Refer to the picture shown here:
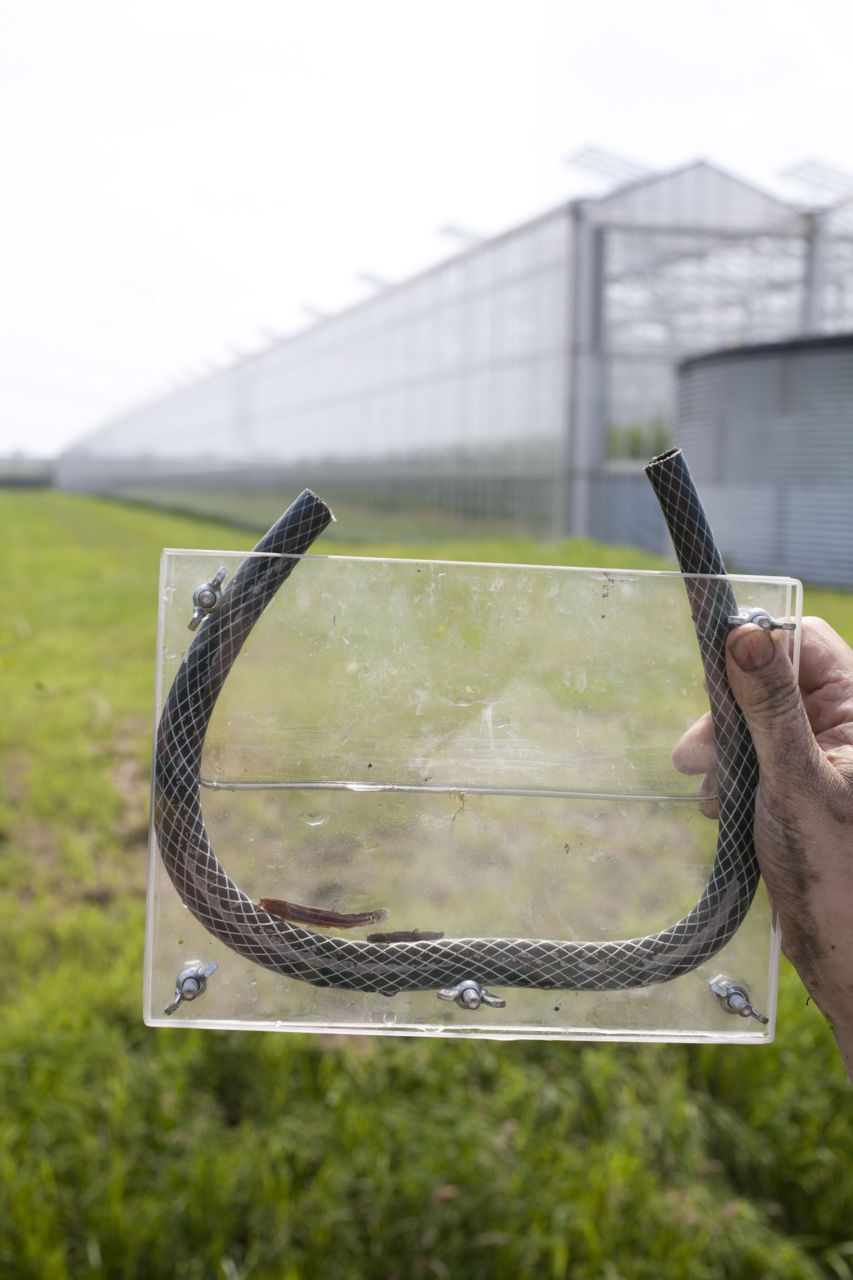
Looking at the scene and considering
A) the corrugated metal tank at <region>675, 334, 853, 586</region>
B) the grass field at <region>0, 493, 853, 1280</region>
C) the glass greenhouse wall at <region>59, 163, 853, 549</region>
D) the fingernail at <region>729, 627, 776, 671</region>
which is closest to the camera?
the fingernail at <region>729, 627, 776, 671</region>

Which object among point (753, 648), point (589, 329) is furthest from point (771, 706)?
point (589, 329)

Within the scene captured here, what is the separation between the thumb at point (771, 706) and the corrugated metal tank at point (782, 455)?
6569 millimetres

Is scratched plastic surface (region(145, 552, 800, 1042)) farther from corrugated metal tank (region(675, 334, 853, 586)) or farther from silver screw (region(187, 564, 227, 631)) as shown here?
corrugated metal tank (region(675, 334, 853, 586))

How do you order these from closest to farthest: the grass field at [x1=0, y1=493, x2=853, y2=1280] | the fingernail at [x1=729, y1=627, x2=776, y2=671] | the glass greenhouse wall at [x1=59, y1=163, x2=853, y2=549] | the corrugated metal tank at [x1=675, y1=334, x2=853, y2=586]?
the fingernail at [x1=729, y1=627, x2=776, y2=671] → the grass field at [x1=0, y1=493, x2=853, y2=1280] → the corrugated metal tank at [x1=675, y1=334, x2=853, y2=586] → the glass greenhouse wall at [x1=59, y1=163, x2=853, y2=549]

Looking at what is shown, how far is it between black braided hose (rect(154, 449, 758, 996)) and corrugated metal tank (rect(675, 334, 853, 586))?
6.57 m

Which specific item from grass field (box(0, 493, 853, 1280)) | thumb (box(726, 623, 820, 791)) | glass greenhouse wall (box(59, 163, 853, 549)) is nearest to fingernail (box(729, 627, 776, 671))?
thumb (box(726, 623, 820, 791))

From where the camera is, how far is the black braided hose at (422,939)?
0.71 meters

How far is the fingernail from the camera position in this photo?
0.70 meters

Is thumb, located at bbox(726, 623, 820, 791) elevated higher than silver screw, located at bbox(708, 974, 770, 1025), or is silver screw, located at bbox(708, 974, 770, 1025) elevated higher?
thumb, located at bbox(726, 623, 820, 791)

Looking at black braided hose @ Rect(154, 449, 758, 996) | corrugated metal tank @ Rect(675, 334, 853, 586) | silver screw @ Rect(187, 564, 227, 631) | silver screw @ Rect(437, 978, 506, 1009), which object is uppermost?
corrugated metal tank @ Rect(675, 334, 853, 586)

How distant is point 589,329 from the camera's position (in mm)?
10359

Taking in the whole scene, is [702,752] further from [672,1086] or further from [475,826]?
[672,1086]

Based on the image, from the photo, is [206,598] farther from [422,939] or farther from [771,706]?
[771,706]

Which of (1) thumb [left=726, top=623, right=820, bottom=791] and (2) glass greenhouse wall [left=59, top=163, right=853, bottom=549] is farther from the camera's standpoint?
(2) glass greenhouse wall [left=59, top=163, right=853, bottom=549]
